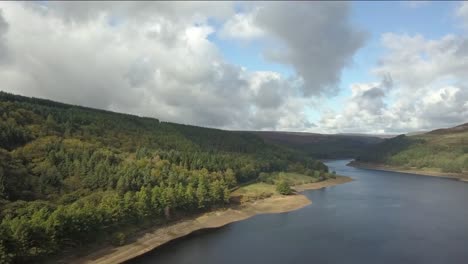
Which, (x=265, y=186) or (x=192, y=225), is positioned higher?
(x=265, y=186)

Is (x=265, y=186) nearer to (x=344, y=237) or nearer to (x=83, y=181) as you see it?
(x=344, y=237)

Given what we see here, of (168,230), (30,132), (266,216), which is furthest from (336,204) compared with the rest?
(30,132)

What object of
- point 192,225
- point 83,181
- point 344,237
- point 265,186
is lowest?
point 192,225

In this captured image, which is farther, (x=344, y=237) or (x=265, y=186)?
(x=265, y=186)

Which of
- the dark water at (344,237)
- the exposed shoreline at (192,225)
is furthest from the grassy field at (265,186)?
A: the dark water at (344,237)

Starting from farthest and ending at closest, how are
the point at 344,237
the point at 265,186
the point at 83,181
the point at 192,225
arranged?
the point at 265,186, the point at 83,181, the point at 192,225, the point at 344,237

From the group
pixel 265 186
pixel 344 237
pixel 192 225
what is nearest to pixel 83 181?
pixel 192 225

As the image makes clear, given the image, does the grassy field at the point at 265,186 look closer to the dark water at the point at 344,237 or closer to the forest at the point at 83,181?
the forest at the point at 83,181
